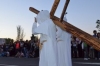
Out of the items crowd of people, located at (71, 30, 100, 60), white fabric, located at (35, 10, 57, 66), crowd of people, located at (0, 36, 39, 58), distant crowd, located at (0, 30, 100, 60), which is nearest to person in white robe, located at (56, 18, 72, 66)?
white fabric, located at (35, 10, 57, 66)

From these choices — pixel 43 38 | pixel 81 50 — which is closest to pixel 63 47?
pixel 43 38

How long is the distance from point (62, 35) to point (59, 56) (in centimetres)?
68

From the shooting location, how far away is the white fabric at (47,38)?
292 inches

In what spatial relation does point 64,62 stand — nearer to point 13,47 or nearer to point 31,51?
point 31,51

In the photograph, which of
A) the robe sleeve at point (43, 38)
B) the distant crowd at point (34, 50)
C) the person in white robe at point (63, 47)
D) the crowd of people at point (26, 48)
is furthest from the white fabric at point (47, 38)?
the crowd of people at point (26, 48)

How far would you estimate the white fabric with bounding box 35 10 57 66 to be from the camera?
24.4 feet

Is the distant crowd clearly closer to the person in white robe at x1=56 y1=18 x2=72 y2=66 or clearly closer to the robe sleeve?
the person in white robe at x1=56 y1=18 x2=72 y2=66

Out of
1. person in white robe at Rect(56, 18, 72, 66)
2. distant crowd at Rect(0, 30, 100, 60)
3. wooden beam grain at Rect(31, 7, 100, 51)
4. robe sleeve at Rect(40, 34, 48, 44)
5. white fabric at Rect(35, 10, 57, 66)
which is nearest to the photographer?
wooden beam grain at Rect(31, 7, 100, 51)

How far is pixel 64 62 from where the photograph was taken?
8.65 m

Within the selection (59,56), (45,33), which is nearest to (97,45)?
(45,33)

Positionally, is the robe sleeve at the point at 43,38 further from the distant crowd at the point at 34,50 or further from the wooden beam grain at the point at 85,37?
the distant crowd at the point at 34,50

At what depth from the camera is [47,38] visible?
25.1 ft

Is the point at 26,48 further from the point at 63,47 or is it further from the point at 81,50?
the point at 63,47

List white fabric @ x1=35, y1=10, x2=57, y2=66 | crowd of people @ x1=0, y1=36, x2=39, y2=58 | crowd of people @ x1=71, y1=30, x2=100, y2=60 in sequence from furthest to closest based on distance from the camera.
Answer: crowd of people @ x1=0, y1=36, x2=39, y2=58
crowd of people @ x1=71, y1=30, x2=100, y2=60
white fabric @ x1=35, y1=10, x2=57, y2=66
